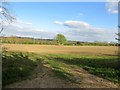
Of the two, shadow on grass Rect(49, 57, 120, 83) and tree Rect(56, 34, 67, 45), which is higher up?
tree Rect(56, 34, 67, 45)

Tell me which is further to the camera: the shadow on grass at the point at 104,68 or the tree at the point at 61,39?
the tree at the point at 61,39

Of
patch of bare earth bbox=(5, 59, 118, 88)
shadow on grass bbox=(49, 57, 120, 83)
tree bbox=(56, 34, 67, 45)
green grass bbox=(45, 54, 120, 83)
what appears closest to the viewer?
patch of bare earth bbox=(5, 59, 118, 88)

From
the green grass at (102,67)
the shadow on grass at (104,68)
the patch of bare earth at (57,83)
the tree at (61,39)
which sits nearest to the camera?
the patch of bare earth at (57,83)

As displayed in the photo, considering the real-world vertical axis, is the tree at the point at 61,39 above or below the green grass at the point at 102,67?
above

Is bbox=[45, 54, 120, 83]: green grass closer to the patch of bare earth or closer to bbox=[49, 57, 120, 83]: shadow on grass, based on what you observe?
bbox=[49, 57, 120, 83]: shadow on grass

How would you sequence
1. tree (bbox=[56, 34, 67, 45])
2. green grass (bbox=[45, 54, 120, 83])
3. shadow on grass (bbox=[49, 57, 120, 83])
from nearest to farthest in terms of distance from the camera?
shadow on grass (bbox=[49, 57, 120, 83])
green grass (bbox=[45, 54, 120, 83])
tree (bbox=[56, 34, 67, 45])

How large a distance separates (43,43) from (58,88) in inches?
3216

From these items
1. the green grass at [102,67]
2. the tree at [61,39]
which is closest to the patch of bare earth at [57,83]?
the green grass at [102,67]

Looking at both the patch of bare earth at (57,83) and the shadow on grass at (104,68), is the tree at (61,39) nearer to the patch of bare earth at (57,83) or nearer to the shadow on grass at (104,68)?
the shadow on grass at (104,68)

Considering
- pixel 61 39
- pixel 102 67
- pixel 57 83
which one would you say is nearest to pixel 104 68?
pixel 102 67

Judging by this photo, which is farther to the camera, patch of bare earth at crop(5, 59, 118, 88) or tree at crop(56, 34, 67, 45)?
tree at crop(56, 34, 67, 45)

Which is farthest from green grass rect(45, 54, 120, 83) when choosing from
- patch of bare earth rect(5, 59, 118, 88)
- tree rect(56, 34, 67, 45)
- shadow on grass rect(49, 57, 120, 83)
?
tree rect(56, 34, 67, 45)

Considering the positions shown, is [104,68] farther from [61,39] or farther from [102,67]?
[61,39]

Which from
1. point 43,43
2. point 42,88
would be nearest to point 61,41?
point 43,43
